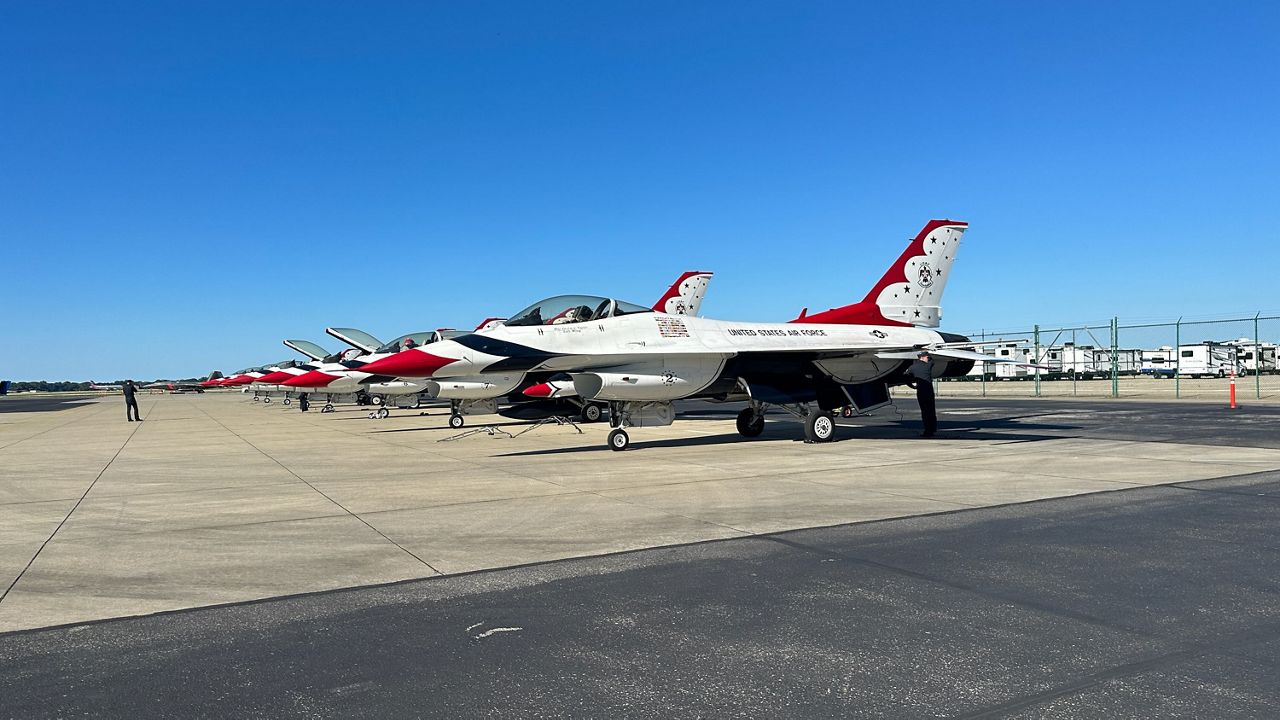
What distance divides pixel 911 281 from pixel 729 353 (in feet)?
18.3

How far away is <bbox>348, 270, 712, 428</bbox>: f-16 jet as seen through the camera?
14.0 metres

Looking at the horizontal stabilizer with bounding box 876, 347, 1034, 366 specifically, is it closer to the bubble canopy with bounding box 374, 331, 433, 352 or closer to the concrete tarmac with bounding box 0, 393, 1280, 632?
the concrete tarmac with bounding box 0, 393, 1280, 632

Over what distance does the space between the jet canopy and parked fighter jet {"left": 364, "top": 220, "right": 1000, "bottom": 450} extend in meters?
0.02

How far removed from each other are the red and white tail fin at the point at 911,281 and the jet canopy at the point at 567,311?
17.6 feet

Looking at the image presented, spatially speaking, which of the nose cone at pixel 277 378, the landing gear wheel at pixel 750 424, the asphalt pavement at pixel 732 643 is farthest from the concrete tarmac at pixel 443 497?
the nose cone at pixel 277 378

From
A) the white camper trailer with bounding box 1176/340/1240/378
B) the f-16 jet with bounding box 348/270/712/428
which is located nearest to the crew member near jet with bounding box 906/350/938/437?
the f-16 jet with bounding box 348/270/712/428

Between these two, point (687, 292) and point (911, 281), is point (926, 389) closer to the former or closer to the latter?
point (911, 281)

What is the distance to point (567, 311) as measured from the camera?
14.3 m

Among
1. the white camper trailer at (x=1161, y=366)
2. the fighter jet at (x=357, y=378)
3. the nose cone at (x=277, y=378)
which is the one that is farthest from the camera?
the white camper trailer at (x=1161, y=366)

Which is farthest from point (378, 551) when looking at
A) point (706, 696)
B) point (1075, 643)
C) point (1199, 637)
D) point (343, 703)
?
point (1199, 637)

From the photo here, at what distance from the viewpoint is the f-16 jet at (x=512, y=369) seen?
1400 centimetres

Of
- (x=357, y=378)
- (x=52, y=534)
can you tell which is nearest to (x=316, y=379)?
(x=357, y=378)

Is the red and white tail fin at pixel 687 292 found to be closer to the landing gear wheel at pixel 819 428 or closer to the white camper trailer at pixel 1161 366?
the landing gear wheel at pixel 819 428

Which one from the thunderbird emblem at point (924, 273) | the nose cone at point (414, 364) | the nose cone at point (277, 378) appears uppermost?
the thunderbird emblem at point (924, 273)
